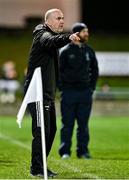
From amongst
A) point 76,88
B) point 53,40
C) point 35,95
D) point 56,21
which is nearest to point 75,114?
point 76,88

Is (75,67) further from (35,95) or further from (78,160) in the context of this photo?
(35,95)

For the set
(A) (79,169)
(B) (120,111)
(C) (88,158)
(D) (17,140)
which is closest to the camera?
(A) (79,169)

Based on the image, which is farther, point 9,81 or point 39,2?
point 39,2

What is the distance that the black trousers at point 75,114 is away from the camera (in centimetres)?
1467

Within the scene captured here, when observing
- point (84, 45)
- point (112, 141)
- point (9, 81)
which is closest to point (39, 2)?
point (9, 81)

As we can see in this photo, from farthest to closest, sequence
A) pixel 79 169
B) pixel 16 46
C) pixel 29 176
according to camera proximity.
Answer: pixel 16 46 < pixel 79 169 < pixel 29 176

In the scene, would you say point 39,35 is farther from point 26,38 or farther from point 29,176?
point 26,38

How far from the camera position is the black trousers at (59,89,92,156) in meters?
14.7

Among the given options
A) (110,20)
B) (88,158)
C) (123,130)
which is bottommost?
(110,20)

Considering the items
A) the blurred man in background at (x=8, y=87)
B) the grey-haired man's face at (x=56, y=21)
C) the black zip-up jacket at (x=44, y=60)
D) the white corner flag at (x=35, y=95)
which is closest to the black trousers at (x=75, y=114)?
the black zip-up jacket at (x=44, y=60)

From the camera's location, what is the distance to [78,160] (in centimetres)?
1376

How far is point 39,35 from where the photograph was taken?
35.4 feet

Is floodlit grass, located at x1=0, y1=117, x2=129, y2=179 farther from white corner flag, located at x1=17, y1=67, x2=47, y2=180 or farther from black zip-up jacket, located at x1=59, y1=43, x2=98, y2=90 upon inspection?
black zip-up jacket, located at x1=59, y1=43, x2=98, y2=90

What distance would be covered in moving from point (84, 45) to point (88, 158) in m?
2.09
